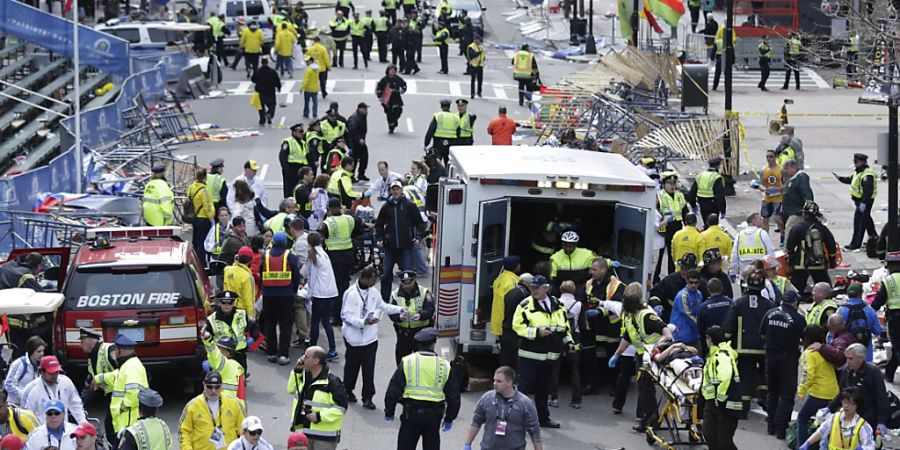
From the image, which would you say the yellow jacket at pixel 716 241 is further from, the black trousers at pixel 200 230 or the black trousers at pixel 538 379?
the black trousers at pixel 200 230

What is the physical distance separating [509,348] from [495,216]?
141cm

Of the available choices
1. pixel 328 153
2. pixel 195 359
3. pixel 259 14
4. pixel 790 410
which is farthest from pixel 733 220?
pixel 259 14

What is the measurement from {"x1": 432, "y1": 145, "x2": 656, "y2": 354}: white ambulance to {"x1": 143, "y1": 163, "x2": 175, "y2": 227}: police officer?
5.58m

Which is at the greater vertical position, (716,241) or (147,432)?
(716,241)

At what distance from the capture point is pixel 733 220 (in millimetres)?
26016

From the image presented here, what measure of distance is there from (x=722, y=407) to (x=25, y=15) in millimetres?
23490

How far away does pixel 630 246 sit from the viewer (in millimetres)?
16922

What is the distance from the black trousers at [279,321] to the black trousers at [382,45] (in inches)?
1100

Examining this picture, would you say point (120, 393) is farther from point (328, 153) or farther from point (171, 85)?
point (171, 85)

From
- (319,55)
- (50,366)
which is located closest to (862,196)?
(50,366)

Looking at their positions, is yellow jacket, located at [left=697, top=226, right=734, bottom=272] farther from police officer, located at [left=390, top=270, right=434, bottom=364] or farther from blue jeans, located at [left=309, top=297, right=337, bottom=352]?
blue jeans, located at [left=309, top=297, right=337, bottom=352]

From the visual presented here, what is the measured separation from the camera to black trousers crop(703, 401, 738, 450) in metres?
13.7

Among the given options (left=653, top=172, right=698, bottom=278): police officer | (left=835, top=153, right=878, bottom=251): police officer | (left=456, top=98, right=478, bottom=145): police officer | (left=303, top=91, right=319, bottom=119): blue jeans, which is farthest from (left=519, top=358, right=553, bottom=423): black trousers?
(left=303, top=91, right=319, bottom=119): blue jeans

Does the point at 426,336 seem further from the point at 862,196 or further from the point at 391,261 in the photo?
the point at 862,196
